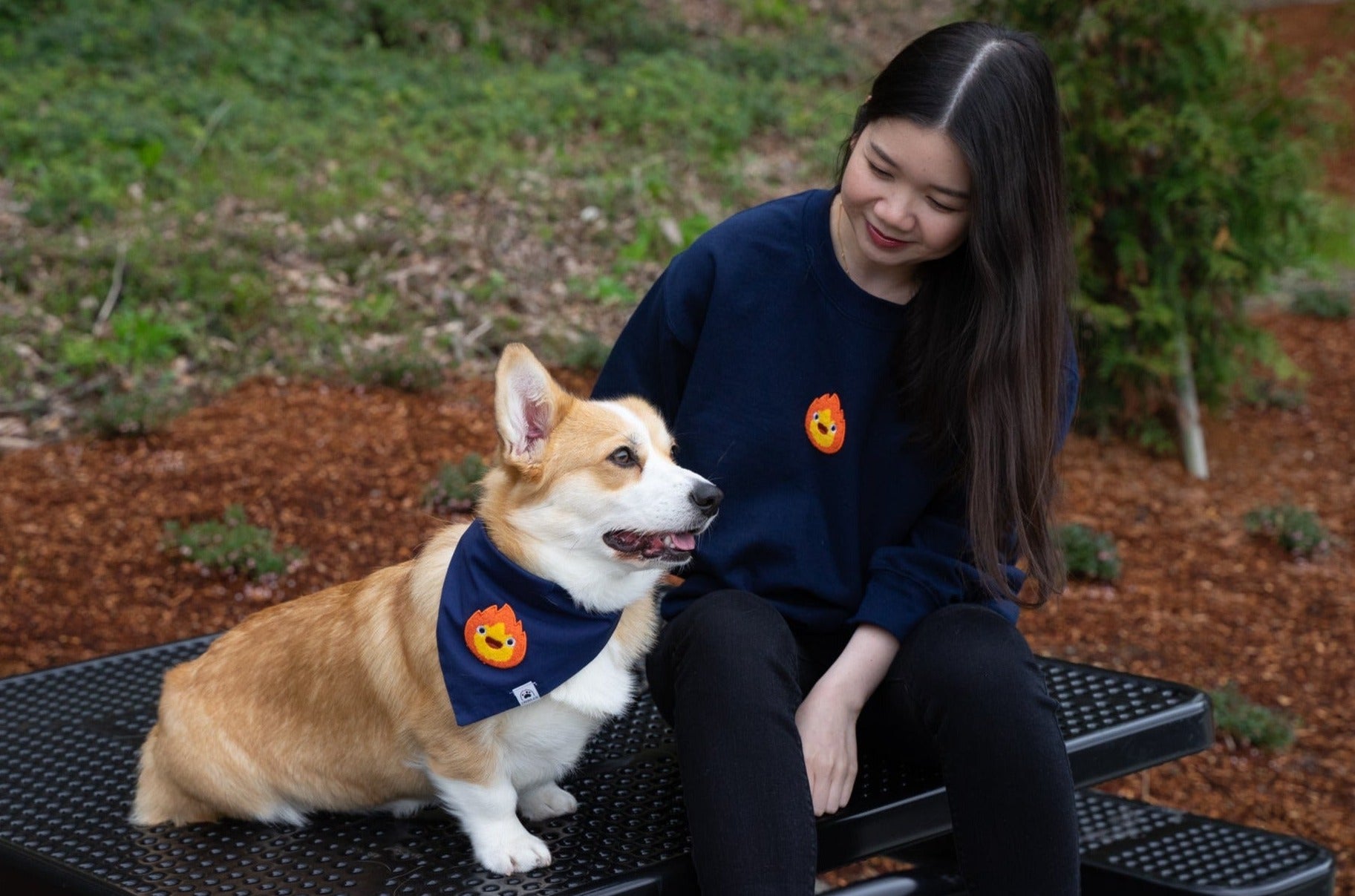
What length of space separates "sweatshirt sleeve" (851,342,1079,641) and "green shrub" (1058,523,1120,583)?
6.75ft

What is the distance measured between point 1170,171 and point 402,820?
13.7 ft

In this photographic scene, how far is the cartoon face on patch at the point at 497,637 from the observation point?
2.04 m

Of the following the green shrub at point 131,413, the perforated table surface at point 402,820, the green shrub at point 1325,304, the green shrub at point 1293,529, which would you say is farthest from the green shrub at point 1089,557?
the green shrub at point 1325,304

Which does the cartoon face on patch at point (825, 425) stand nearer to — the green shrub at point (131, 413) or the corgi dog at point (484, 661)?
the corgi dog at point (484, 661)

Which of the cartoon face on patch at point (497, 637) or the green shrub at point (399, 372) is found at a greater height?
the cartoon face on patch at point (497, 637)

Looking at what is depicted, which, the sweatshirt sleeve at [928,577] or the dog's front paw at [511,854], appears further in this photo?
the sweatshirt sleeve at [928,577]

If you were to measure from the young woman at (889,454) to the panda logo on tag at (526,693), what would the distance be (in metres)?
0.26

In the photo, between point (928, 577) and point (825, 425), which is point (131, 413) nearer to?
point (825, 425)

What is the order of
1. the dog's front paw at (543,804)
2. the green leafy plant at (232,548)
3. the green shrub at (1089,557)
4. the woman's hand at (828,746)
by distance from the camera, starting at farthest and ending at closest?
the green shrub at (1089,557) → the green leafy plant at (232,548) → the dog's front paw at (543,804) → the woman's hand at (828,746)

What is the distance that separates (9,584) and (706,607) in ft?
8.29

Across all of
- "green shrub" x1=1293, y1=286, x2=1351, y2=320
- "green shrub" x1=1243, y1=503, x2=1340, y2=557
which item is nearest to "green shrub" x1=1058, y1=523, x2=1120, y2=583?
"green shrub" x1=1243, y1=503, x2=1340, y2=557

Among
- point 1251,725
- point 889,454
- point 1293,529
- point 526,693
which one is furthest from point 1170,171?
point 526,693

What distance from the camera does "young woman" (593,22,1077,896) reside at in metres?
2.11

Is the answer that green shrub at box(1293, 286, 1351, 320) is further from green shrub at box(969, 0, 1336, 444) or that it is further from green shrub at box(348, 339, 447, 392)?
green shrub at box(348, 339, 447, 392)
